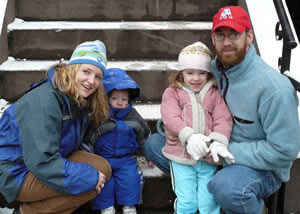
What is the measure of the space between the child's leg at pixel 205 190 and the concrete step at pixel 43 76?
43.2 inches

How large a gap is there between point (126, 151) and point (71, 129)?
50cm

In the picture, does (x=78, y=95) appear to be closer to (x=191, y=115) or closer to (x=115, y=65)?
(x=191, y=115)

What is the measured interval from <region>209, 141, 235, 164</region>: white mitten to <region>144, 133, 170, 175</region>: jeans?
483mm

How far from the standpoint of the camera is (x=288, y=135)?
2018 millimetres

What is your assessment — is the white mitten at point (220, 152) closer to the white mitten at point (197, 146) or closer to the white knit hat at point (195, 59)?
the white mitten at point (197, 146)

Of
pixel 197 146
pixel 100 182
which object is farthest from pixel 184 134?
pixel 100 182

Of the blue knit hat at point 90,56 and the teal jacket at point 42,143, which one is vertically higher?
the blue knit hat at point 90,56

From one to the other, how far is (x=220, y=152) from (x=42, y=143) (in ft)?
3.32

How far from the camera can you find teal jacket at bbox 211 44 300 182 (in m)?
2.02

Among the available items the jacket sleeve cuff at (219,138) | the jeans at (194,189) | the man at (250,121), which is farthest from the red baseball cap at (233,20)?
the jeans at (194,189)

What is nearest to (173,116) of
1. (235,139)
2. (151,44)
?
(235,139)

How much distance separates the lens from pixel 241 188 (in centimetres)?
207

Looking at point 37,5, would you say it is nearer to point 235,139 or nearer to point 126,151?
point 126,151

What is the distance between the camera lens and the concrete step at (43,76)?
3.21 m
